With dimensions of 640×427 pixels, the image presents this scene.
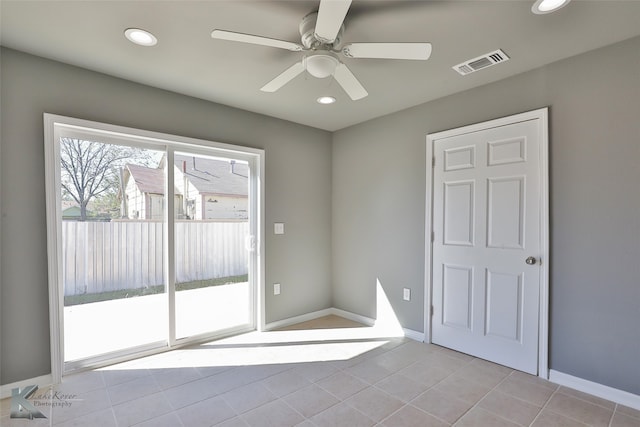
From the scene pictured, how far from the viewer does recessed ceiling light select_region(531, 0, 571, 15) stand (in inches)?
70.7

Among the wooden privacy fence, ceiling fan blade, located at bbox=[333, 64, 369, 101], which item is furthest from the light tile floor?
ceiling fan blade, located at bbox=[333, 64, 369, 101]

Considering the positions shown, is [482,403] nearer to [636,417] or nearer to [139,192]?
[636,417]

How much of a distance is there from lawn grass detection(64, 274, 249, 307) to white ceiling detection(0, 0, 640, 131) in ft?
6.27

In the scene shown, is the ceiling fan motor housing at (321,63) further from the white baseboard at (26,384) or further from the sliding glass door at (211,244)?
the white baseboard at (26,384)

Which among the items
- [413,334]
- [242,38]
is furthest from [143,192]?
[413,334]

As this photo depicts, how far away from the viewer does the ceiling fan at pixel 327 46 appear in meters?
1.61

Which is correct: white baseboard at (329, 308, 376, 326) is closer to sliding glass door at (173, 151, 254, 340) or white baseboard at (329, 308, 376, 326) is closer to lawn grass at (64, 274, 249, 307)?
sliding glass door at (173, 151, 254, 340)

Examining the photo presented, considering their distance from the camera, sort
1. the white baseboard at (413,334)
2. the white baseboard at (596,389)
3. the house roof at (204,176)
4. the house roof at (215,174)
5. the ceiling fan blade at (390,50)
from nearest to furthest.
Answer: the ceiling fan blade at (390,50), the white baseboard at (596,389), the house roof at (204,176), the house roof at (215,174), the white baseboard at (413,334)

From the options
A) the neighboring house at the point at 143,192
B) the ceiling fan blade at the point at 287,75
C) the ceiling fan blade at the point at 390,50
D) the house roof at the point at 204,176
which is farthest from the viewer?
the house roof at the point at 204,176

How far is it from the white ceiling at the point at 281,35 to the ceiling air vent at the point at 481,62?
0.06 meters

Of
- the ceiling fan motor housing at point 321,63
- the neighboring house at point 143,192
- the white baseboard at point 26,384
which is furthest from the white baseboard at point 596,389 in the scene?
the white baseboard at point 26,384

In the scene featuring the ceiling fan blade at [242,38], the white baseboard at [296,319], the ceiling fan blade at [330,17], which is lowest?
the white baseboard at [296,319]

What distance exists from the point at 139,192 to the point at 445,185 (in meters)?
2.97

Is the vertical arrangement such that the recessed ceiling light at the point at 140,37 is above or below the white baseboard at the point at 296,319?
above
